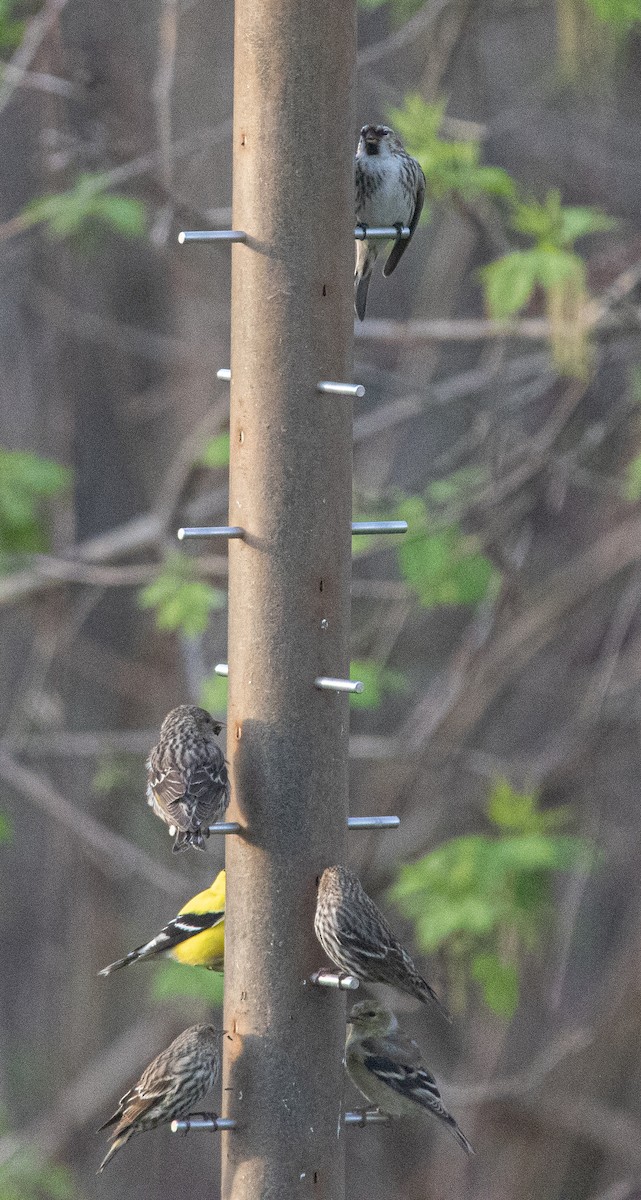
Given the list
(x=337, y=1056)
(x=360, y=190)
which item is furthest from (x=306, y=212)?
(x=337, y=1056)

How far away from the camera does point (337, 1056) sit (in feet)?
14.7

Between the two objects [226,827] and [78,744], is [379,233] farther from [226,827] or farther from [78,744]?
[78,744]

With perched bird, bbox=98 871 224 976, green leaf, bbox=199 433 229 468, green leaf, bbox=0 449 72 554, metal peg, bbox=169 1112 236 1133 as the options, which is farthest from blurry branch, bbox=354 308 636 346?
metal peg, bbox=169 1112 236 1133

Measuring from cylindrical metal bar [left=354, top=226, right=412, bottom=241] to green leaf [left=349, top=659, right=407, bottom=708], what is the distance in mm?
3831

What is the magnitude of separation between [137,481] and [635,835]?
425 cm

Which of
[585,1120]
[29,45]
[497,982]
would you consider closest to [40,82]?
[29,45]

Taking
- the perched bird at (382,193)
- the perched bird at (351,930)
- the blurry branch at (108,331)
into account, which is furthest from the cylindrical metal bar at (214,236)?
the blurry branch at (108,331)

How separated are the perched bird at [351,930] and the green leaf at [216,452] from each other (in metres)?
4.65

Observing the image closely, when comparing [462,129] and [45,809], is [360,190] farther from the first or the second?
[45,809]

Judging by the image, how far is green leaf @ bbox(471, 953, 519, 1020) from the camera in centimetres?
853

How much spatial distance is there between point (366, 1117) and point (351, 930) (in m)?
0.64

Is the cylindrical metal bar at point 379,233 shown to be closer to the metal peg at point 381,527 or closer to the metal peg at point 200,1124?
the metal peg at point 381,527

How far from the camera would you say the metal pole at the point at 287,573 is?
4398mm

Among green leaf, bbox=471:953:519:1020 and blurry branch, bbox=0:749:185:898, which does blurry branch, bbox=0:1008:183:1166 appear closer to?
blurry branch, bbox=0:749:185:898
